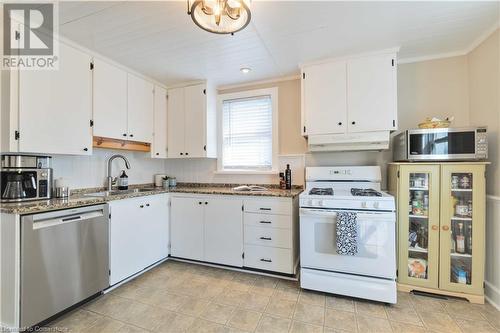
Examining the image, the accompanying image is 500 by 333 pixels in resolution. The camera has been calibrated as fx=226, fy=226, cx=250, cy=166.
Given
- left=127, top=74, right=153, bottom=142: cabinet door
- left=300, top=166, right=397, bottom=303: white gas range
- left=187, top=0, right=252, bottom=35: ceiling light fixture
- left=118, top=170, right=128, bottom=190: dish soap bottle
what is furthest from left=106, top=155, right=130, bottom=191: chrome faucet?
left=300, top=166, right=397, bottom=303: white gas range

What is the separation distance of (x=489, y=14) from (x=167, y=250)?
12.7ft

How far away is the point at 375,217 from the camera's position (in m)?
1.98

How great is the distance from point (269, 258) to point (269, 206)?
56 cm

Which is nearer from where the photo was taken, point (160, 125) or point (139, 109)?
point (139, 109)

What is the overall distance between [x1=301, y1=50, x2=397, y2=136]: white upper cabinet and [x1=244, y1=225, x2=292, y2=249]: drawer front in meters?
1.13

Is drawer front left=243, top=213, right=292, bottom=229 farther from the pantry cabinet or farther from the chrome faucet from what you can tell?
the chrome faucet

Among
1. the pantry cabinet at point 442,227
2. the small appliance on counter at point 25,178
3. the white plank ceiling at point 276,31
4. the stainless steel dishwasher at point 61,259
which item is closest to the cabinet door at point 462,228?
the pantry cabinet at point 442,227

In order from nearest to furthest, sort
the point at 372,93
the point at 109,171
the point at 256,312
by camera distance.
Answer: the point at 256,312, the point at 372,93, the point at 109,171

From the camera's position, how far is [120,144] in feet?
8.79

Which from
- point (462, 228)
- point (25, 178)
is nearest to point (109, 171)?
point (25, 178)

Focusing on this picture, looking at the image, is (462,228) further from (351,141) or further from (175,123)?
(175,123)

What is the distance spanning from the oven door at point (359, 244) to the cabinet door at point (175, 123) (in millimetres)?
1971

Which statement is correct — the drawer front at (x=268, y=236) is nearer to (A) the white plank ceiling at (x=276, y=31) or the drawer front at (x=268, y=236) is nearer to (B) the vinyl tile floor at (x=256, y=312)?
(B) the vinyl tile floor at (x=256, y=312)

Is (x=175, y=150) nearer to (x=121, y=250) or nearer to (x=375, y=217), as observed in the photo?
(x=121, y=250)
